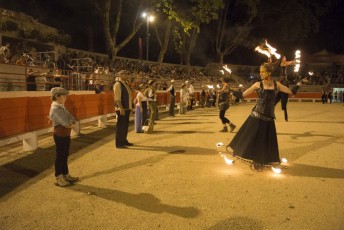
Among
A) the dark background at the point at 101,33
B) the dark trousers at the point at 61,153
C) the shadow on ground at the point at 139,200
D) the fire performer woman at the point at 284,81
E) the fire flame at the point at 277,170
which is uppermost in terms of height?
the dark background at the point at 101,33

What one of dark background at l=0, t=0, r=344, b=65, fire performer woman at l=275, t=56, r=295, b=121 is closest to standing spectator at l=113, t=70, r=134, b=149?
fire performer woman at l=275, t=56, r=295, b=121

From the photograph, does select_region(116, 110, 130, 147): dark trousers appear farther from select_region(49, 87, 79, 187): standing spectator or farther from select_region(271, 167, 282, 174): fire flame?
select_region(271, 167, 282, 174): fire flame

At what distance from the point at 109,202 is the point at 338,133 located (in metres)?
9.53

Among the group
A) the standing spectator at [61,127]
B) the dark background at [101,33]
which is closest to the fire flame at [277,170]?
the standing spectator at [61,127]

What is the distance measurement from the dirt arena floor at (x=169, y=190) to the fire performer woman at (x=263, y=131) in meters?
0.29

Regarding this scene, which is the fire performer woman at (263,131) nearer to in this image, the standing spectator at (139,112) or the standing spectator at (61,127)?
the standing spectator at (61,127)

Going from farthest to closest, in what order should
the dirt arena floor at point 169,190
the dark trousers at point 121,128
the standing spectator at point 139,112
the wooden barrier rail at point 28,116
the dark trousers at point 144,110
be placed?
the dark trousers at point 144,110
the standing spectator at point 139,112
the dark trousers at point 121,128
the wooden barrier rail at point 28,116
the dirt arena floor at point 169,190

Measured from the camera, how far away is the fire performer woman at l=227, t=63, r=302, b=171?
655 cm

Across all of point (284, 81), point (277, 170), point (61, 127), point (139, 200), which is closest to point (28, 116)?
point (61, 127)

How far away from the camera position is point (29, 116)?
8.62 m

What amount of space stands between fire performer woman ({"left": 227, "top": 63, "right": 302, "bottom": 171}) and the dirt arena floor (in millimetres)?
295

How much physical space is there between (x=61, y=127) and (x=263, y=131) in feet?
12.1

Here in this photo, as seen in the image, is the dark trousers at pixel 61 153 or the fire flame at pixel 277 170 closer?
the dark trousers at pixel 61 153

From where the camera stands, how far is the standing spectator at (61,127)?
5.59 meters
